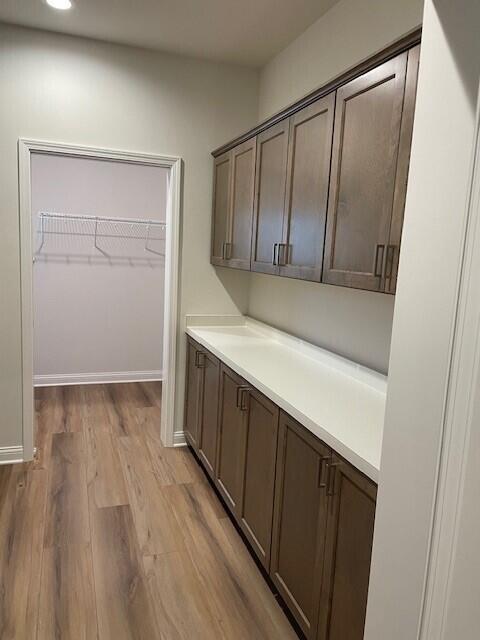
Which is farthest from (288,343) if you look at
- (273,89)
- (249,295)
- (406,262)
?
(406,262)

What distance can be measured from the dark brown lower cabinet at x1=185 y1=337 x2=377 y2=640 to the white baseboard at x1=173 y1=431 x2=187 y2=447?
86 cm

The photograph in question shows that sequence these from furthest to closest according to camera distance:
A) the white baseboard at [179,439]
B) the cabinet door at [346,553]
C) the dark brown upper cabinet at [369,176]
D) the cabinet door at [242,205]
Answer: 1. the white baseboard at [179,439]
2. the cabinet door at [242,205]
3. the dark brown upper cabinet at [369,176]
4. the cabinet door at [346,553]

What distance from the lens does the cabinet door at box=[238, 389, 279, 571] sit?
2045 millimetres

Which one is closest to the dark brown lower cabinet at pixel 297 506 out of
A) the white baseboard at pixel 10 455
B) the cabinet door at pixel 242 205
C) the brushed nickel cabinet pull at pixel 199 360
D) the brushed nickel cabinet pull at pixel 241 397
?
the brushed nickel cabinet pull at pixel 241 397

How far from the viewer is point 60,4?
8.57 ft

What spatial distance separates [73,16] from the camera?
108 inches

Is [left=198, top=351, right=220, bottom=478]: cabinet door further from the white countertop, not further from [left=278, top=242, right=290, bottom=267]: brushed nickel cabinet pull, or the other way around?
[left=278, top=242, right=290, bottom=267]: brushed nickel cabinet pull

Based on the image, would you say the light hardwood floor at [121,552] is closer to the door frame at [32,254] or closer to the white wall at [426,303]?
the door frame at [32,254]

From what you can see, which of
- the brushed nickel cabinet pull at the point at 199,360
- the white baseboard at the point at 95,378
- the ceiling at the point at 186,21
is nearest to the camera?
the ceiling at the point at 186,21

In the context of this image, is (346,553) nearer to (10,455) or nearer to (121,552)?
Answer: (121,552)

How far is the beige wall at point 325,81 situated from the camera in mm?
2141

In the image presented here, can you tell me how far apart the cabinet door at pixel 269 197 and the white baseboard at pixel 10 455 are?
203 cm

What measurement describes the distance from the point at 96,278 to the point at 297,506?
12.6 ft

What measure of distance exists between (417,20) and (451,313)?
162 centimetres
